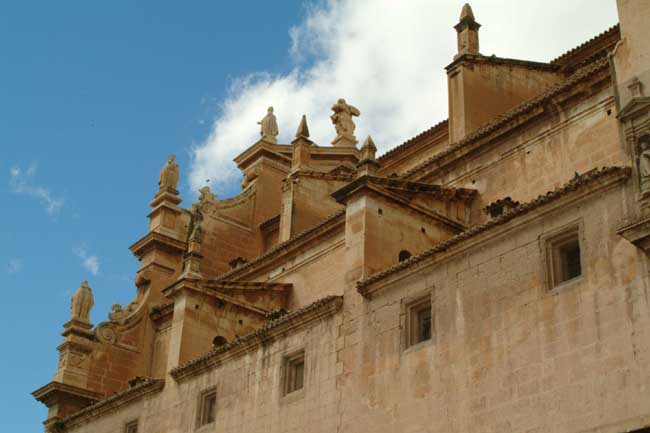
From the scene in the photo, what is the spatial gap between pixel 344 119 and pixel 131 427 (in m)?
15.1

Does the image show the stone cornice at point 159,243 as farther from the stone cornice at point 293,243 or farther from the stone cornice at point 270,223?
the stone cornice at point 293,243

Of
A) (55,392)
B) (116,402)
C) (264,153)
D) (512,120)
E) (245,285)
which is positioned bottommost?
(116,402)

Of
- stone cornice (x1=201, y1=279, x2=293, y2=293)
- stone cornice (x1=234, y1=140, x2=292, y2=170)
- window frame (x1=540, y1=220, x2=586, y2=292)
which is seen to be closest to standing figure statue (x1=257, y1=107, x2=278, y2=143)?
stone cornice (x1=234, y1=140, x2=292, y2=170)

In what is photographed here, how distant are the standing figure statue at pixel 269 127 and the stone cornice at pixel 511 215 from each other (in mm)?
18340

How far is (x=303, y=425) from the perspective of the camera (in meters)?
18.2

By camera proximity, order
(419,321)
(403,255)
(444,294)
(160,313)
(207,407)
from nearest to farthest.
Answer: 1. (444,294)
2. (419,321)
3. (403,255)
4. (207,407)
5. (160,313)

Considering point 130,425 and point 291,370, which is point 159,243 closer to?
point 130,425

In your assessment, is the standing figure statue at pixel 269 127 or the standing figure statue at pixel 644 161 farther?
the standing figure statue at pixel 269 127

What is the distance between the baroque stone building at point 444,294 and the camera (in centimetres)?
1407

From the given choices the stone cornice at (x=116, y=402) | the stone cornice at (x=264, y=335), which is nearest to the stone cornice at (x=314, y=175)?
the stone cornice at (x=116, y=402)

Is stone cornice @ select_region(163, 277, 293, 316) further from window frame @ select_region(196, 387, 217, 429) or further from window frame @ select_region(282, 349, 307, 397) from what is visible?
window frame @ select_region(282, 349, 307, 397)

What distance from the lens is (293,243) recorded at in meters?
25.9

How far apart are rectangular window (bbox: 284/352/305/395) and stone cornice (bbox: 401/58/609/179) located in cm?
546

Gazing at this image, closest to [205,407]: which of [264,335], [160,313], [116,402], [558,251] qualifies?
[264,335]
